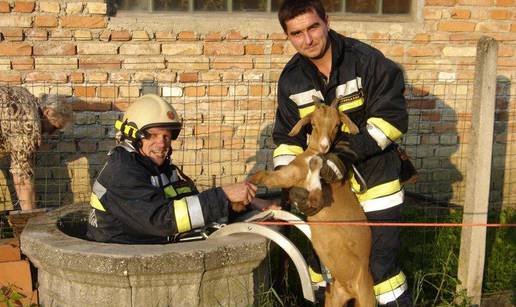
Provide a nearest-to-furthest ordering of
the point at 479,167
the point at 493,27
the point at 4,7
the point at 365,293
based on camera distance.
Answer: the point at 365,293
the point at 479,167
the point at 4,7
the point at 493,27

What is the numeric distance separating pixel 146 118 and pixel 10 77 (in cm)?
296

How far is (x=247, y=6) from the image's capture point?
6449 mm

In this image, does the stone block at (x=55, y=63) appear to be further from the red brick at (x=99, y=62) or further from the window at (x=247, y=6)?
the window at (x=247, y=6)

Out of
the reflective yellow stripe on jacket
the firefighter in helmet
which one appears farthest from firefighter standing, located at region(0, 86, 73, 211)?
the reflective yellow stripe on jacket

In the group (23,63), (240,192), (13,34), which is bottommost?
(240,192)

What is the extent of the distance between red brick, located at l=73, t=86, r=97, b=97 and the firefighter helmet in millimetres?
2619

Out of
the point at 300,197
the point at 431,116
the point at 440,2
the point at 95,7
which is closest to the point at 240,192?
the point at 300,197

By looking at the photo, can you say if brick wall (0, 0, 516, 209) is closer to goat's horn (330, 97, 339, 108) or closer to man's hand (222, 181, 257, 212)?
man's hand (222, 181, 257, 212)

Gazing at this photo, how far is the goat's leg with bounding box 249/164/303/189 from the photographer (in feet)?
9.62

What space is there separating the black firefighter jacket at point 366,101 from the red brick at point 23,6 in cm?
335

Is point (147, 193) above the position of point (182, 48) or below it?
below

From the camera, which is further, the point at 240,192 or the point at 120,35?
the point at 120,35

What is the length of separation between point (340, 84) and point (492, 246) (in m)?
2.83

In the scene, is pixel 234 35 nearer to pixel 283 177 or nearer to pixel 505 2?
pixel 505 2
